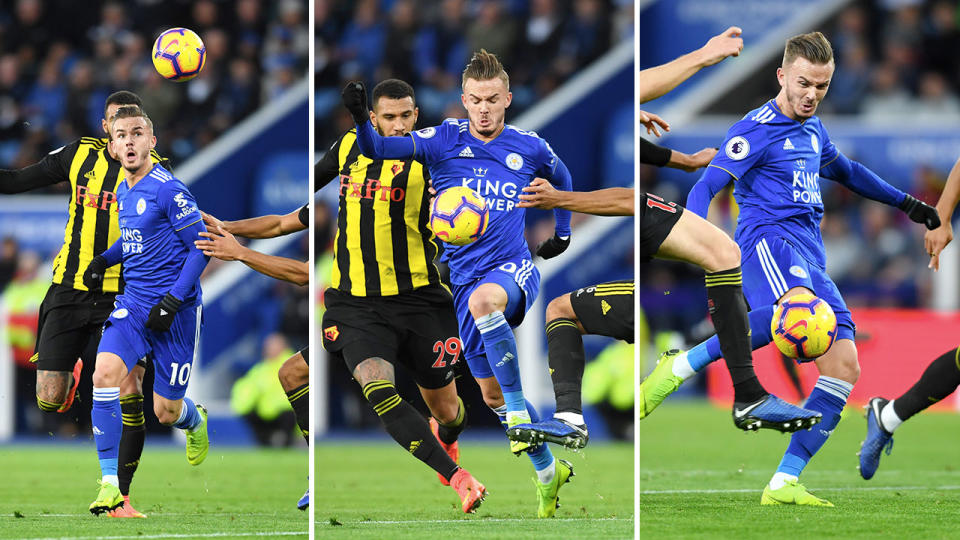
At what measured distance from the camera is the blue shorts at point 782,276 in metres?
5.32

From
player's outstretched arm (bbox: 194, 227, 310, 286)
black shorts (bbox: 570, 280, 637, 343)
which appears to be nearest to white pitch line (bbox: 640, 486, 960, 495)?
black shorts (bbox: 570, 280, 637, 343)

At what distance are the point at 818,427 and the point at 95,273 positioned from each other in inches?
134

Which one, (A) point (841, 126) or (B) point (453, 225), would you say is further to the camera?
(A) point (841, 126)

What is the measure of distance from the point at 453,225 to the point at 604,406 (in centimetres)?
283

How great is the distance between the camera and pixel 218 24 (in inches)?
380

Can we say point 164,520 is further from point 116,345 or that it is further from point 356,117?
point 356,117

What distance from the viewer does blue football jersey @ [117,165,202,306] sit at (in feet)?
18.7

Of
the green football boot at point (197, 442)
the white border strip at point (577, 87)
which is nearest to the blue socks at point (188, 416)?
the green football boot at point (197, 442)

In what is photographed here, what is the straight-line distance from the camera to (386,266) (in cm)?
548

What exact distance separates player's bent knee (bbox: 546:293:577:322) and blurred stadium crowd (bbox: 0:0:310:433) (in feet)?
7.26

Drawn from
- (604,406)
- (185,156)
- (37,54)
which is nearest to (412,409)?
(604,406)

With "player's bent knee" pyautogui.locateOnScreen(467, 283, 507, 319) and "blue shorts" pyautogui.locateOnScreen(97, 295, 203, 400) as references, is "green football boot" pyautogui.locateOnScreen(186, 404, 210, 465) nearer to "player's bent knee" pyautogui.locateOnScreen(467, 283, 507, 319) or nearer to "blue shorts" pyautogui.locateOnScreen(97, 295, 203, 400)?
"blue shorts" pyautogui.locateOnScreen(97, 295, 203, 400)

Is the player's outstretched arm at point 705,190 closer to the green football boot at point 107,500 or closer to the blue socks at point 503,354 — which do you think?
the blue socks at point 503,354

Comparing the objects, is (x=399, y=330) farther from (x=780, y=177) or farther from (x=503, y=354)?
(x=780, y=177)
